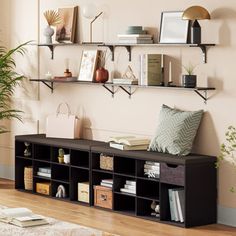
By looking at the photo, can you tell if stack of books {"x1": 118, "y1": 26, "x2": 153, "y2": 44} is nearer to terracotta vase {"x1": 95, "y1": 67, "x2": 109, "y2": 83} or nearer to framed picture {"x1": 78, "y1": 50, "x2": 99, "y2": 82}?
terracotta vase {"x1": 95, "y1": 67, "x2": 109, "y2": 83}

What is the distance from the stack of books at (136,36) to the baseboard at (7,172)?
2404 mm

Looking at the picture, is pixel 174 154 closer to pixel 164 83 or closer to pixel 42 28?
pixel 164 83

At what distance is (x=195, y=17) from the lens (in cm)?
647

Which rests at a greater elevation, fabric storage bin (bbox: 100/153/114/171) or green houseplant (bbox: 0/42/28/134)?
green houseplant (bbox: 0/42/28/134)

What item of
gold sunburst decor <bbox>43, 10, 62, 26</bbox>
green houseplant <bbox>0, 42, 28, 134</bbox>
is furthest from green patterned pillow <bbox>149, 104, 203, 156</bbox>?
green houseplant <bbox>0, 42, 28, 134</bbox>

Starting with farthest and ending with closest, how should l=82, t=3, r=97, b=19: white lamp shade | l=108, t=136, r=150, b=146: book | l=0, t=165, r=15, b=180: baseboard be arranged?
l=0, t=165, r=15, b=180: baseboard, l=82, t=3, r=97, b=19: white lamp shade, l=108, t=136, r=150, b=146: book

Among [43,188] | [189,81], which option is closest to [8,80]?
[43,188]

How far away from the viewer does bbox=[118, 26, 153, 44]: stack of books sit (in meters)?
7.11

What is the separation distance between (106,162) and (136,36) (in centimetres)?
119

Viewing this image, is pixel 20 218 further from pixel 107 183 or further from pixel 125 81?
pixel 125 81

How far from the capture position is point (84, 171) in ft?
25.2

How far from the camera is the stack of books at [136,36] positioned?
7.11 m

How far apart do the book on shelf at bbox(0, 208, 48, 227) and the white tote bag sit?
2.09 metres

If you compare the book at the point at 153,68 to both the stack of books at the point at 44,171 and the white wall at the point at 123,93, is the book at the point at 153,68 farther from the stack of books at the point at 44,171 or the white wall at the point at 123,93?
the stack of books at the point at 44,171
